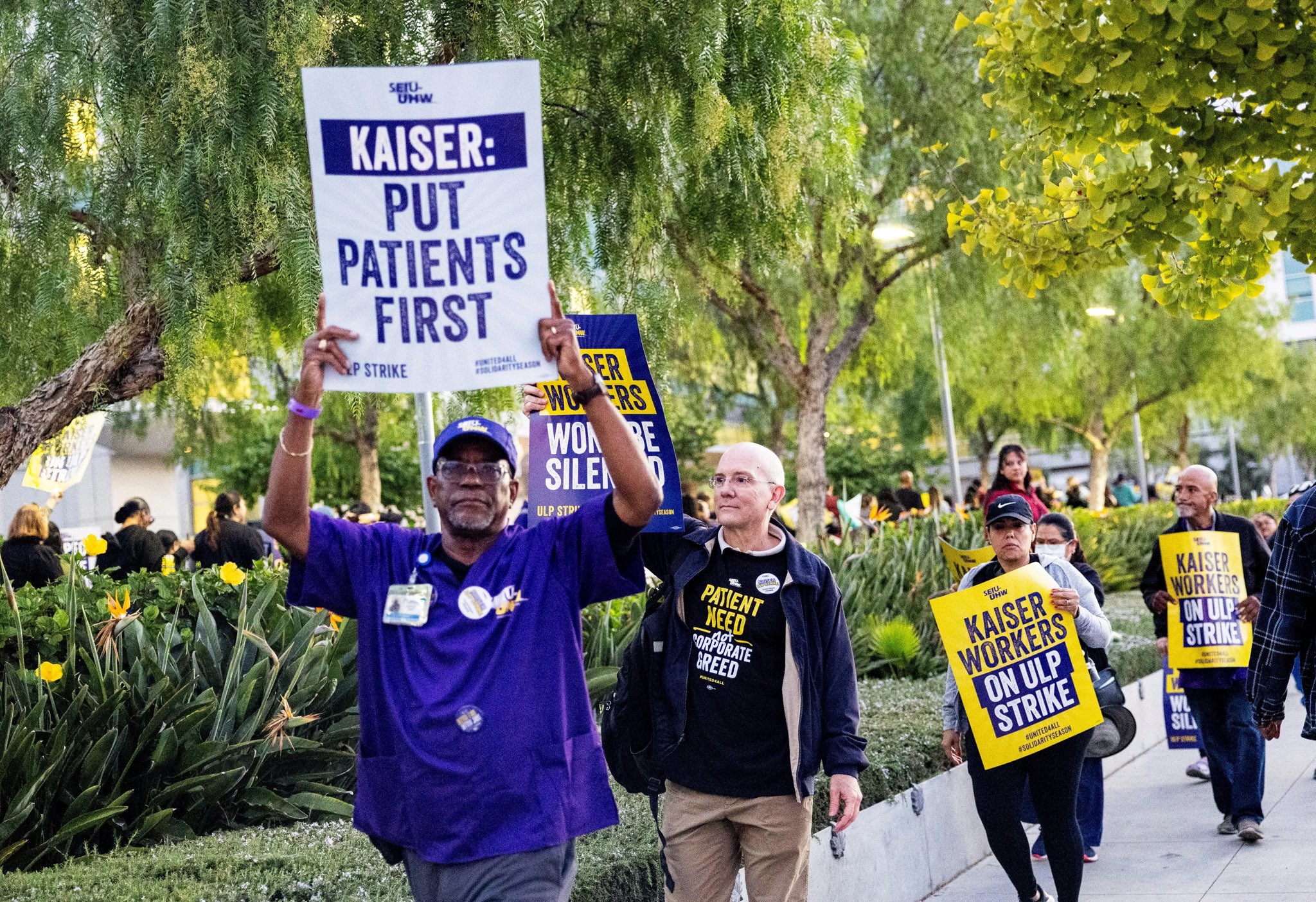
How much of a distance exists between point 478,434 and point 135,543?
31.3 ft

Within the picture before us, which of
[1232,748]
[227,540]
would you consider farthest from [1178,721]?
[227,540]

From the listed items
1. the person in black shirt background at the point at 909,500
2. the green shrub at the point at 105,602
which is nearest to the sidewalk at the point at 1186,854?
the green shrub at the point at 105,602

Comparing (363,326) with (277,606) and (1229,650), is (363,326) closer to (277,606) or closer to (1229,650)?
(277,606)

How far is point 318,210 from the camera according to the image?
3.67 m

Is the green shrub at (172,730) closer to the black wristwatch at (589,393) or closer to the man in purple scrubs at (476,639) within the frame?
the man in purple scrubs at (476,639)

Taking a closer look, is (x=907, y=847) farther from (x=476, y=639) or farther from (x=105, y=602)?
(x=476, y=639)

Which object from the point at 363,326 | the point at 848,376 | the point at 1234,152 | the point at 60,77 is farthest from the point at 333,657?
the point at 848,376

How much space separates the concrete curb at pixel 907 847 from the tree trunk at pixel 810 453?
34.0 feet

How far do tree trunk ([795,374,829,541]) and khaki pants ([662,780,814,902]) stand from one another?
45.2 ft

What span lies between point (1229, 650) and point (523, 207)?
5.69 metres

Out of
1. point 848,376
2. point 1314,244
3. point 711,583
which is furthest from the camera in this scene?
point 848,376

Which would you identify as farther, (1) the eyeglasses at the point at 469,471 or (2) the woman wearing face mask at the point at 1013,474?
(2) the woman wearing face mask at the point at 1013,474

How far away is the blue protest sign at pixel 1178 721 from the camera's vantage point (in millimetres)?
9023

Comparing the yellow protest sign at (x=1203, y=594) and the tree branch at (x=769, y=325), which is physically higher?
the tree branch at (x=769, y=325)
